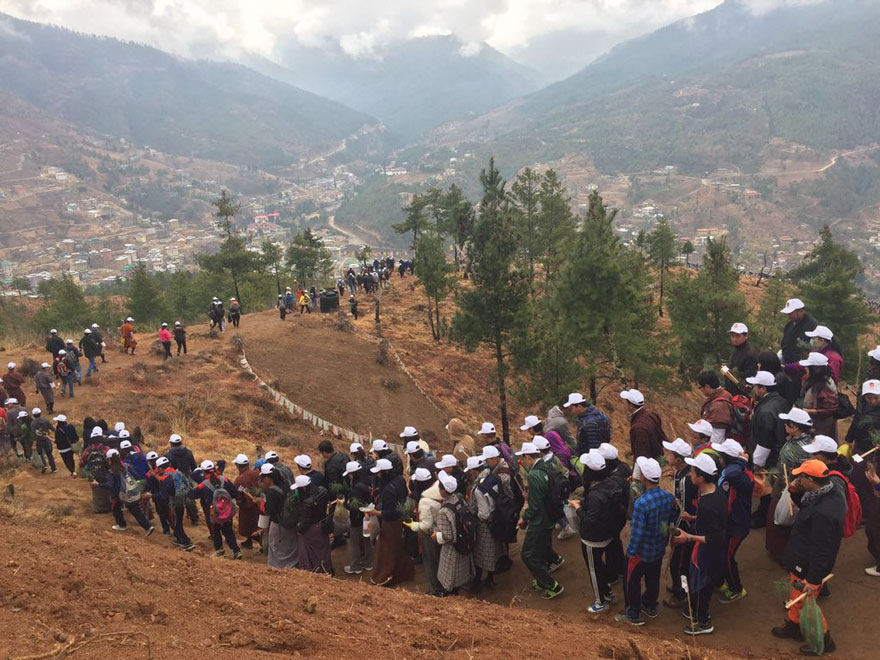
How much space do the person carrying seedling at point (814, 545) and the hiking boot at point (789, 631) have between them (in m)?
0.07

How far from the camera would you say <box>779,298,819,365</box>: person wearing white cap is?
8.51 meters

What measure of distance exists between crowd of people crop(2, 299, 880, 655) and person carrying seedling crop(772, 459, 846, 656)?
0.05ft

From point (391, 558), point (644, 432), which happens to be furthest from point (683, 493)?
point (391, 558)

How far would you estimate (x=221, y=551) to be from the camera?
28.9 ft

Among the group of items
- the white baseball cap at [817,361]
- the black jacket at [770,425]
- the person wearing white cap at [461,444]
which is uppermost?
the white baseball cap at [817,361]

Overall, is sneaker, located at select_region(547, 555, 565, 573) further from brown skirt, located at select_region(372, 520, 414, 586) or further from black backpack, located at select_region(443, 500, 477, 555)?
brown skirt, located at select_region(372, 520, 414, 586)

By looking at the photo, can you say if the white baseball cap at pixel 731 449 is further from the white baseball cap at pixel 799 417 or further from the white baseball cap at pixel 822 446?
the white baseball cap at pixel 799 417

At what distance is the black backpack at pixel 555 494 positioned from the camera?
6.18m

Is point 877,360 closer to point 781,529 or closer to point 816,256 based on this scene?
point 781,529

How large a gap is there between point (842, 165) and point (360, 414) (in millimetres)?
206507

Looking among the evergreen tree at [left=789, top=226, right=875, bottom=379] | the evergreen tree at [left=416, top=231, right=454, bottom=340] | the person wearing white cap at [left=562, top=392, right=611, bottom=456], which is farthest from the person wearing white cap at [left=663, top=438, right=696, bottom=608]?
the evergreen tree at [left=789, top=226, right=875, bottom=379]

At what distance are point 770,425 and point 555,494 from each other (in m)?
2.73

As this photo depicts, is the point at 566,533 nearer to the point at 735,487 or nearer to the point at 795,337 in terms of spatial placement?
the point at 735,487

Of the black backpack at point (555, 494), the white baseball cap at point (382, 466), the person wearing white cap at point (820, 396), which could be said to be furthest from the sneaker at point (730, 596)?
the white baseball cap at point (382, 466)
